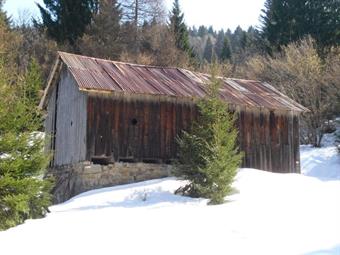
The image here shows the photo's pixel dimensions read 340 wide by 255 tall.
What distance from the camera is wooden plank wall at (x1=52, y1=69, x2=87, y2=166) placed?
20469mm

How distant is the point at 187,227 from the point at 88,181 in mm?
8729

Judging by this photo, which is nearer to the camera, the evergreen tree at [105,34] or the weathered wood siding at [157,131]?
the weathered wood siding at [157,131]

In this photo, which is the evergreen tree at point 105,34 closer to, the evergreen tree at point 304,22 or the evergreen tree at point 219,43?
the evergreen tree at point 304,22

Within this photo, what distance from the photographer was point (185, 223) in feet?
41.4

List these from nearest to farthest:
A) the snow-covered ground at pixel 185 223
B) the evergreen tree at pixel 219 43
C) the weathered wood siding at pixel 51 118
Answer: the snow-covered ground at pixel 185 223, the weathered wood siding at pixel 51 118, the evergreen tree at pixel 219 43

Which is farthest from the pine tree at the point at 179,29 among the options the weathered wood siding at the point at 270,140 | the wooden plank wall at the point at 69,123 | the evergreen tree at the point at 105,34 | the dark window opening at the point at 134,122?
the dark window opening at the point at 134,122

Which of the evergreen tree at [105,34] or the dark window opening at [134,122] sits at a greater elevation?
the evergreen tree at [105,34]

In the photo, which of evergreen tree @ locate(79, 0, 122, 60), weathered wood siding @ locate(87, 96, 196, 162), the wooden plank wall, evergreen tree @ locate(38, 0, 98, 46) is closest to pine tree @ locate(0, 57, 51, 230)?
weathered wood siding @ locate(87, 96, 196, 162)

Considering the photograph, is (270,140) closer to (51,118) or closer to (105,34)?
(51,118)

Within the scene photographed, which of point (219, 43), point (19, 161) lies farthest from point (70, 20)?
point (219, 43)

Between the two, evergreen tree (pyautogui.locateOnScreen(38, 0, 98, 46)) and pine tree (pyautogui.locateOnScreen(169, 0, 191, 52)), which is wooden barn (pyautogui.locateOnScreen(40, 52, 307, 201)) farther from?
pine tree (pyautogui.locateOnScreen(169, 0, 191, 52))

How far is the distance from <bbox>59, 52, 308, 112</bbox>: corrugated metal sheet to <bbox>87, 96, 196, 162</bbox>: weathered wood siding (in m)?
0.62

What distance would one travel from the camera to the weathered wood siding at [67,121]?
2053 cm

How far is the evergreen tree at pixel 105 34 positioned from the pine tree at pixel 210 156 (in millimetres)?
20936
